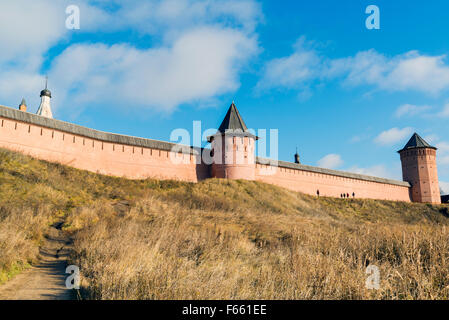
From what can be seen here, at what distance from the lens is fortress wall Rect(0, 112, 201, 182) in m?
16.7

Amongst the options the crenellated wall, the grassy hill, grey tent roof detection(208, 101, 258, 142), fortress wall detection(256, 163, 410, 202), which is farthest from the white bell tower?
the grassy hill

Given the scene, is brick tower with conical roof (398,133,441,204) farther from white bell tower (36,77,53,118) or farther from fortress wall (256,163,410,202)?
white bell tower (36,77,53,118)

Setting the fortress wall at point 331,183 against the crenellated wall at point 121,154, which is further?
the fortress wall at point 331,183

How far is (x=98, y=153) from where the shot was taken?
19844mm

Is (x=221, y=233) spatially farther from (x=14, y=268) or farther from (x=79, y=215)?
(x=79, y=215)

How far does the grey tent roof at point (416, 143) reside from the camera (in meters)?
36.8

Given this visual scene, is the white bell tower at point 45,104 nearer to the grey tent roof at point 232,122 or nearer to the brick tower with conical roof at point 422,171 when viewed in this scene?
the grey tent roof at point 232,122

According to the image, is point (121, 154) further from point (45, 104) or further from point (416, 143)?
point (416, 143)

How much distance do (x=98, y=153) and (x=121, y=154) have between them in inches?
59.7

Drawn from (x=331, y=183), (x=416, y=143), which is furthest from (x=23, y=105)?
(x=416, y=143)

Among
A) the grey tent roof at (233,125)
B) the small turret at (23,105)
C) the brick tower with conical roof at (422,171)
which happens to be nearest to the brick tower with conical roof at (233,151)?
the grey tent roof at (233,125)

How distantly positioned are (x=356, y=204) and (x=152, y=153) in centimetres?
2004
